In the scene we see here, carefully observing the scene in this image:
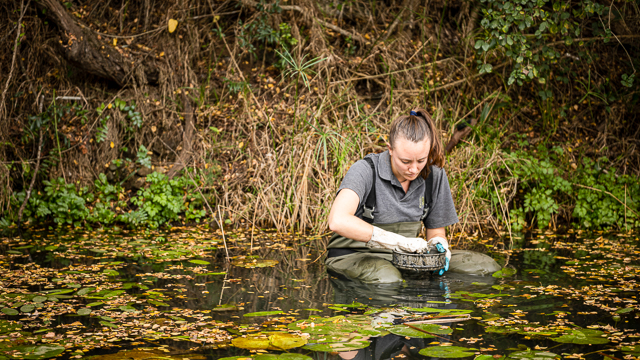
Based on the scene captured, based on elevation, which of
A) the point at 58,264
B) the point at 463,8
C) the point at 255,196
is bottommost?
the point at 58,264

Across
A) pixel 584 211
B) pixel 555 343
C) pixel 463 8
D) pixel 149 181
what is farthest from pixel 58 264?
pixel 463 8

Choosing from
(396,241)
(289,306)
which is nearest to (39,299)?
(289,306)

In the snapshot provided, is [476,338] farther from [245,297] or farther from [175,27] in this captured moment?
[175,27]

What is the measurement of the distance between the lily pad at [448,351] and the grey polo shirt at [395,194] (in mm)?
1143

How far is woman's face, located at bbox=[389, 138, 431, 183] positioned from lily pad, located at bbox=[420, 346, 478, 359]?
3.75 feet

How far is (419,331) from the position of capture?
2475mm

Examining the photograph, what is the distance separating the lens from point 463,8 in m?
6.91

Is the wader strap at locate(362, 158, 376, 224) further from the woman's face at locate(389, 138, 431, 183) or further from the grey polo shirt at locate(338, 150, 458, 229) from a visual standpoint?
the woman's face at locate(389, 138, 431, 183)

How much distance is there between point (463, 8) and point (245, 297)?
5254 millimetres

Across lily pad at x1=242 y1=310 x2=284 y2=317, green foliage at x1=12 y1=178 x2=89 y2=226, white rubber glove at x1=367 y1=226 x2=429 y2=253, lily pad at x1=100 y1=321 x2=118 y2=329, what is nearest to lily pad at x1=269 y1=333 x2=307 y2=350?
lily pad at x1=242 y1=310 x2=284 y2=317

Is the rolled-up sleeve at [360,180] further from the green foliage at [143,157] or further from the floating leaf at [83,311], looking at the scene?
the green foliage at [143,157]

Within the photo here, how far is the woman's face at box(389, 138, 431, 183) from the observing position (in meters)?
3.04

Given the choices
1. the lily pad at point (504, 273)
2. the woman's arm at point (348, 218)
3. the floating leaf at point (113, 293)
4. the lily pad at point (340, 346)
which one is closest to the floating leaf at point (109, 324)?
the floating leaf at point (113, 293)

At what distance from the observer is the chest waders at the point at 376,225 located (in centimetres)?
334
